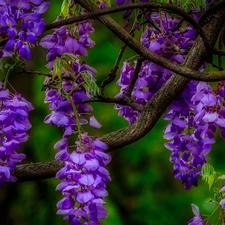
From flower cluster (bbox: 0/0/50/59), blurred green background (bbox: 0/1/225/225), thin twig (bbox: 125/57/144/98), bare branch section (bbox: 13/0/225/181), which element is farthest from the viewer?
blurred green background (bbox: 0/1/225/225)

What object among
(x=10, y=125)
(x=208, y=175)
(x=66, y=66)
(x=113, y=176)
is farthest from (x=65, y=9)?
(x=113, y=176)

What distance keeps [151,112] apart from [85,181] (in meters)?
0.26

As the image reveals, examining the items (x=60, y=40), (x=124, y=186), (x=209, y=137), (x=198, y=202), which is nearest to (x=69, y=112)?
(x=60, y=40)

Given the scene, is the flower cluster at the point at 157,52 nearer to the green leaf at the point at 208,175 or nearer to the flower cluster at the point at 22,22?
the green leaf at the point at 208,175

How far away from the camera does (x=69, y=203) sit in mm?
1345

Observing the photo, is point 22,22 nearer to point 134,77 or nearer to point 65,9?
point 65,9

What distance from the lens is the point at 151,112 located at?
151cm

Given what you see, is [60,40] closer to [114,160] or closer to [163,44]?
[163,44]

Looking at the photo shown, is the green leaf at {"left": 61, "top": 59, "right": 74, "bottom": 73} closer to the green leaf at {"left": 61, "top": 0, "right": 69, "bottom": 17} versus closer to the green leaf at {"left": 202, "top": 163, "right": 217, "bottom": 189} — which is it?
the green leaf at {"left": 61, "top": 0, "right": 69, "bottom": 17}

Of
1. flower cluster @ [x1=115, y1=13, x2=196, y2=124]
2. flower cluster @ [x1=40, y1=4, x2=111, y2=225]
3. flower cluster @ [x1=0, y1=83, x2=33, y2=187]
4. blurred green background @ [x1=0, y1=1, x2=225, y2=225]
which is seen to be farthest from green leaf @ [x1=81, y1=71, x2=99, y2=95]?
blurred green background @ [x1=0, y1=1, x2=225, y2=225]

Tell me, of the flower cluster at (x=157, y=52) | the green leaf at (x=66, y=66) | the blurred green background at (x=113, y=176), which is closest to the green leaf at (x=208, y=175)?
the flower cluster at (x=157, y=52)

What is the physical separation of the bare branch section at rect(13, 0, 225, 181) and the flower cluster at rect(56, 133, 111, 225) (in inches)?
5.3

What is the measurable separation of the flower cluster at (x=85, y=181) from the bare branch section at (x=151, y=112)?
0.44 feet

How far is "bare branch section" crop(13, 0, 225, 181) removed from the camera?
1.49 m
